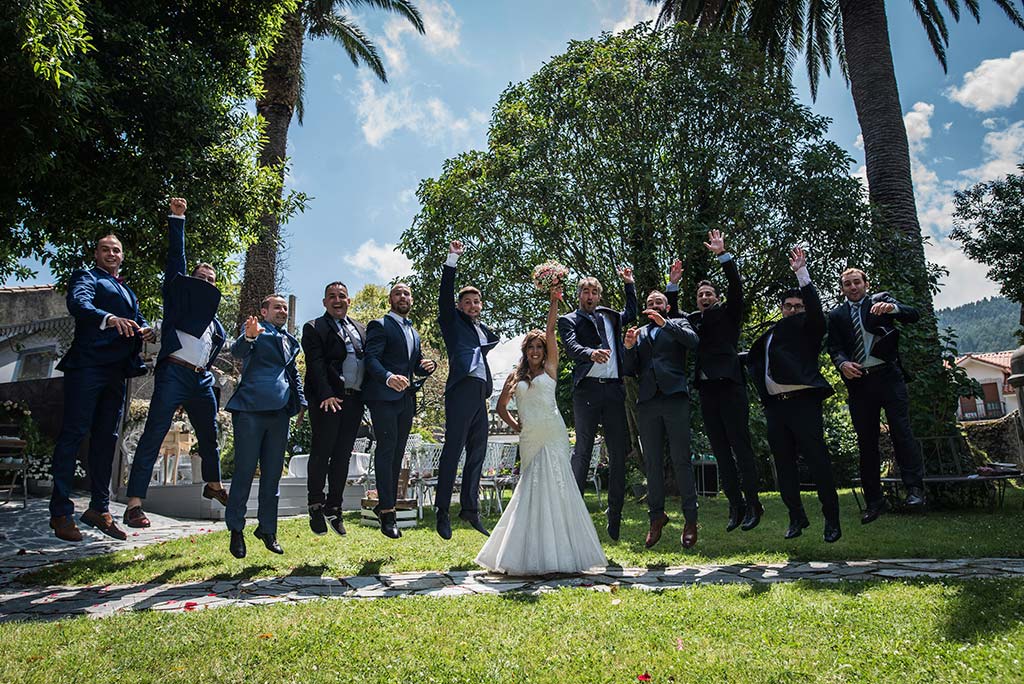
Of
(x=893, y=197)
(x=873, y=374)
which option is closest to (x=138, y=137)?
(x=873, y=374)

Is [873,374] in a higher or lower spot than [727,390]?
higher

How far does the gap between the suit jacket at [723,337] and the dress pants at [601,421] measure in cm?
81

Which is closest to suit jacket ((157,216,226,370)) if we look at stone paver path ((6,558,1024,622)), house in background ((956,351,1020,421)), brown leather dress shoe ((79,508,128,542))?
brown leather dress shoe ((79,508,128,542))

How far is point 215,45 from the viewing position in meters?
9.37

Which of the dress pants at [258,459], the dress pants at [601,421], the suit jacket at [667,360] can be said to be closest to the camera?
the dress pants at [258,459]

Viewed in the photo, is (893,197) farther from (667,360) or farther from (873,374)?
(667,360)

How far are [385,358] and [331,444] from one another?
0.99m

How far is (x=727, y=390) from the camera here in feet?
21.4

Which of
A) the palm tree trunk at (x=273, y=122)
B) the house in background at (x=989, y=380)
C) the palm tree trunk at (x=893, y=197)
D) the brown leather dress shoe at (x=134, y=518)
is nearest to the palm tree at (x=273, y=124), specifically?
the palm tree trunk at (x=273, y=122)

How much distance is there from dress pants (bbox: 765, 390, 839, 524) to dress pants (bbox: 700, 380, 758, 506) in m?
0.25

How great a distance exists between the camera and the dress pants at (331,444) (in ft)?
21.4

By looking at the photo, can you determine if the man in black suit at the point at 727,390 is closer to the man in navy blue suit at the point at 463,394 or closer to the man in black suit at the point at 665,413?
the man in black suit at the point at 665,413

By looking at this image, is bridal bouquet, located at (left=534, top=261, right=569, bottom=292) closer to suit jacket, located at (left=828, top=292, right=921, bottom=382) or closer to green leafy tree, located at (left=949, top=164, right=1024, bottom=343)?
suit jacket, located at (left=828, top=292, right=921, bottom=382)

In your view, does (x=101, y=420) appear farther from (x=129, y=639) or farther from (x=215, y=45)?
(x=215, y=45)
